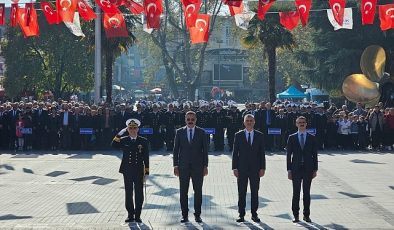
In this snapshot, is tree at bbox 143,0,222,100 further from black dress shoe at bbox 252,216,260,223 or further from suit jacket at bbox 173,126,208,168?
black dress shoe at bbox 252,216,260,223

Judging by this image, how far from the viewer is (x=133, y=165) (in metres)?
12.8

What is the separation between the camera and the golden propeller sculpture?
33969mm

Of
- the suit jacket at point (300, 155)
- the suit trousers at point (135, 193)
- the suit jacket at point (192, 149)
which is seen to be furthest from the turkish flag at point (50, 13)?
the suit jacket at point (300, 155)

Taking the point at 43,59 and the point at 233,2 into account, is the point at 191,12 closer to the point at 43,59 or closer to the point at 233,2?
the point at 233,2

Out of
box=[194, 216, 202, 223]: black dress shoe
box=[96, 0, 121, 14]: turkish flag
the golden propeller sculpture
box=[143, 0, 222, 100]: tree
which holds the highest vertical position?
box=[143, 0, 222, 100]: tree

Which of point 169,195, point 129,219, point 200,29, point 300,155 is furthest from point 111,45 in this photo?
point 300,155

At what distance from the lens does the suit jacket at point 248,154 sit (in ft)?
42.4

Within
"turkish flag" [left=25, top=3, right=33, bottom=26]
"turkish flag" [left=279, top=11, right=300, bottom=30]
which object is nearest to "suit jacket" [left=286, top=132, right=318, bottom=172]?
"turkish flag" [left=279, top=11, right=300, bottom=30]

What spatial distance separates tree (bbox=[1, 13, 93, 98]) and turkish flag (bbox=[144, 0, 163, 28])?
2509cm

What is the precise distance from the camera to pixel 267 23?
33.5 m

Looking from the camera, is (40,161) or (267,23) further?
(267,23)

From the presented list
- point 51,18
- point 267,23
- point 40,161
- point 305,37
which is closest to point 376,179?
point 40,161

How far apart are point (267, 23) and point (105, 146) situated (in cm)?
1047

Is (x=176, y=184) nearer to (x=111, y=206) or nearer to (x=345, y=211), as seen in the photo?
(x=111, y=206)
